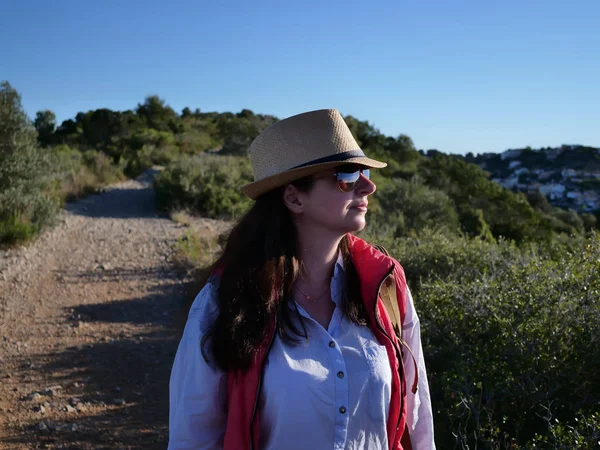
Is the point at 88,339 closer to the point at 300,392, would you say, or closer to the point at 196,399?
the point at 196,399

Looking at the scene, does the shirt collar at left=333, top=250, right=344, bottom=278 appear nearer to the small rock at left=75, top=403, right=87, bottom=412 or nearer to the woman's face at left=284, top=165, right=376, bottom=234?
the woman's face at left=284, top=165, right=376, bottom=234

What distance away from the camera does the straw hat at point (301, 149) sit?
70.2 inches

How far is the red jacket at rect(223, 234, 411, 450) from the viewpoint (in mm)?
1538

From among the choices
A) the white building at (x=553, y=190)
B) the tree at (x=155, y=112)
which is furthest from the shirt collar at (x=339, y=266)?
the tree at (x=155, y=112)

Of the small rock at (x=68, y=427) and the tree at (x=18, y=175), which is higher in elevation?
the tree at (x=18, y=175)

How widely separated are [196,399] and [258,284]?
1.31 feet

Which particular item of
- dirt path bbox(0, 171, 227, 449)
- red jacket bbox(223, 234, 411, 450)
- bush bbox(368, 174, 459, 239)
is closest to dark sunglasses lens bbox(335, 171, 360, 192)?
red jacket bbox(223, 234, 411, 450)

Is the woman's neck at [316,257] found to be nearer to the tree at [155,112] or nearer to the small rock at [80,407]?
the small rock at [80,407]

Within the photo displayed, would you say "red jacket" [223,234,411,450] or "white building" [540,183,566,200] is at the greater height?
"white building" [540,183,566,200]

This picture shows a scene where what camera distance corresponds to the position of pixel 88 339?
220 inches

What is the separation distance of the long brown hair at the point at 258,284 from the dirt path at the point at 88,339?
2570 mm

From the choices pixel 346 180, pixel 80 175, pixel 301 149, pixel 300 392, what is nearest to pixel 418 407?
pixel 300 392

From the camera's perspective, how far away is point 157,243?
32.5 feet

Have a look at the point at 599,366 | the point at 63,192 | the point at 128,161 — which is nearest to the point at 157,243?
the point at 63,192
